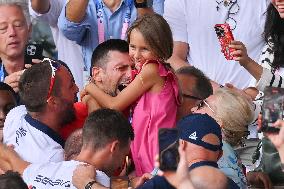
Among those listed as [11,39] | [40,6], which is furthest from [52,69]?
[40,6]

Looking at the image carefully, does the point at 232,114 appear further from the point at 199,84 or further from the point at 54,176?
the point at 54,176

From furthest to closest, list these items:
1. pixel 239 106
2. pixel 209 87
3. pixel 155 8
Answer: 1. pixel 155 8
2. pixel 209 87
3. pixel 239 106

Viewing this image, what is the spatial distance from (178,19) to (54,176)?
2.74 metres

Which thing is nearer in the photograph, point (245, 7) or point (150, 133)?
point (150, 133)

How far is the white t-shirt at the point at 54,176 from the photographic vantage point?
4.62m

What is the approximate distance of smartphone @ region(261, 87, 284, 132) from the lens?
3.56m

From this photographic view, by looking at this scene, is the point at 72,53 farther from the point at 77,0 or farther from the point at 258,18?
the point at 258,18

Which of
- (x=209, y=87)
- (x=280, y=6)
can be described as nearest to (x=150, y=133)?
(x=209, y=87)

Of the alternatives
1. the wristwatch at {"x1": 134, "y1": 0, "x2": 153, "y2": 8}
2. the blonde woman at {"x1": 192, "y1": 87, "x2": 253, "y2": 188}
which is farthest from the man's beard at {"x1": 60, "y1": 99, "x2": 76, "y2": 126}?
the wristwatch at {"x1": 134, "y1": 0, "x2": 153, "y2": 8}

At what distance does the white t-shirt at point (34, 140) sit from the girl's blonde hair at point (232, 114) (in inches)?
39.5

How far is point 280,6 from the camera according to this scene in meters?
6.24

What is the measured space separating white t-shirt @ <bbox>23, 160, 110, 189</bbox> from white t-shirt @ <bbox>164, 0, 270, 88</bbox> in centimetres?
243

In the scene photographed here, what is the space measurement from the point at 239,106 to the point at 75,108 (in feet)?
3.83

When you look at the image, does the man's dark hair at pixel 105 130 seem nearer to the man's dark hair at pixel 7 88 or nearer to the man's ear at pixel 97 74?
the man's ear at pixel 97 74
